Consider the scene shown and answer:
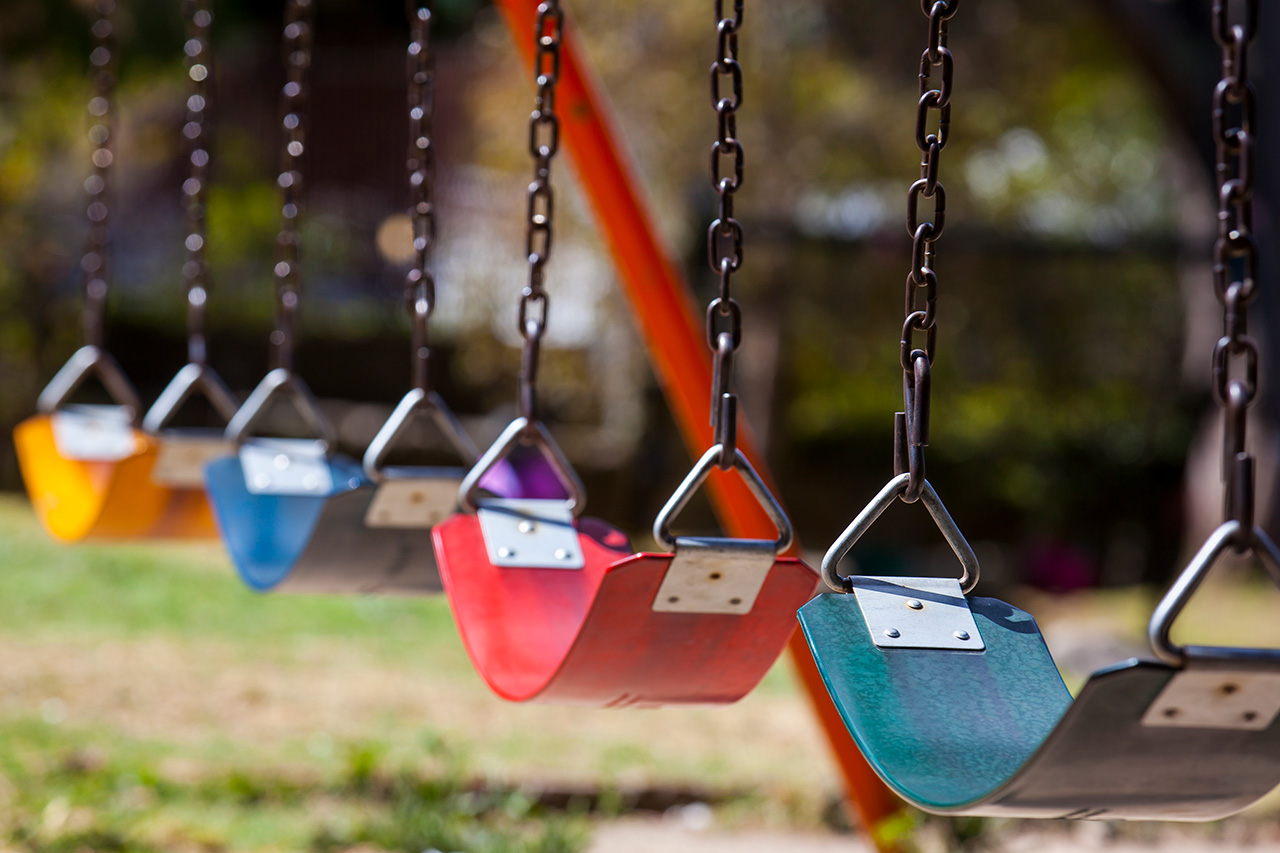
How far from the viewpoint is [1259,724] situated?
1.06m

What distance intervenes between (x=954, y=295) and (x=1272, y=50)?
2518 mm

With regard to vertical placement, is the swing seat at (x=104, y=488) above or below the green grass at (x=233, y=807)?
above

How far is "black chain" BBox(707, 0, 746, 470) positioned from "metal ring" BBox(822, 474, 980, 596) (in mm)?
144

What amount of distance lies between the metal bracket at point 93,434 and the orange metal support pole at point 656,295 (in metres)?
1.09

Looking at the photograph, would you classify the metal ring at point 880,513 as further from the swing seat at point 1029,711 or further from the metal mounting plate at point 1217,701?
the metal mounting plate at point 1217,701

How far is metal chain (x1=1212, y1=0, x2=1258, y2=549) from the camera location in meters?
1.04

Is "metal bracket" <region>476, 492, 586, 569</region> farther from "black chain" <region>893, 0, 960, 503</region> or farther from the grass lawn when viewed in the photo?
the grass lawn

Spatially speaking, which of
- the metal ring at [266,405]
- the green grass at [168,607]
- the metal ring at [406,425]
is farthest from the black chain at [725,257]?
the green grass at [168,607]

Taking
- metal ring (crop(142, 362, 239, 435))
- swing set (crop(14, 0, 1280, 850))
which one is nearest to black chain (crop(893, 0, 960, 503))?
swing set (crop(14, 0, 1280, 850))

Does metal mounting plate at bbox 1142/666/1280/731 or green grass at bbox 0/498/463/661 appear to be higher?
metal mounting plate at bbox 1142/666/1280/731

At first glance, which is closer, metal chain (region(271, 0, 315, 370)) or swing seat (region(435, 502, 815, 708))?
swing seat (region(435, 502, 815, 708))

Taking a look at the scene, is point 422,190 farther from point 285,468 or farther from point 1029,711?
point 1029,711

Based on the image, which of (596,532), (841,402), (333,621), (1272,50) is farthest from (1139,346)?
(596,532)

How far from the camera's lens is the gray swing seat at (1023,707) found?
40.0 inches
